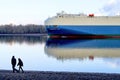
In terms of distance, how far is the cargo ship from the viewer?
70500 mm

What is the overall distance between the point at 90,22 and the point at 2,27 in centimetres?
7333

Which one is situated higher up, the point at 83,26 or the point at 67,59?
the point at 67,59

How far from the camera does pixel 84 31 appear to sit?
232 feet

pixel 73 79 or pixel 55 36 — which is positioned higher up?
pixel 73 79

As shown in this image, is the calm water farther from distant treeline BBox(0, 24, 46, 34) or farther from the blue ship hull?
distant treeline BBox(0, 24, 46, 34)

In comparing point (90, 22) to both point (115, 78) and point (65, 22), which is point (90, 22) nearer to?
point (65, 22)

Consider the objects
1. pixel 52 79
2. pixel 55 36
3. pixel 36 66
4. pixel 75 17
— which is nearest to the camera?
pixel 52 79

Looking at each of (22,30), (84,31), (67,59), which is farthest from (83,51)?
(22,30)

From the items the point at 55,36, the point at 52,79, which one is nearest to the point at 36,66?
the point at 52,79

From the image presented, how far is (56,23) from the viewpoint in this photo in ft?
241

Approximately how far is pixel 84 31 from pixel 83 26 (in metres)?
2.30

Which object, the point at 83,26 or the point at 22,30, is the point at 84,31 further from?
the point at 22,30

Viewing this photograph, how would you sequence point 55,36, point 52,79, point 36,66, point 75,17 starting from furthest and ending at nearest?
point 75,17 → point 55,36 → point 36,66 → point 52,79

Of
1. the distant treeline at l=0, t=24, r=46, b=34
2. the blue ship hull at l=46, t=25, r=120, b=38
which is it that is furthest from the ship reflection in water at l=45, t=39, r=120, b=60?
the distant treeline at l=0, t=24, r=46, b=34
